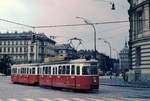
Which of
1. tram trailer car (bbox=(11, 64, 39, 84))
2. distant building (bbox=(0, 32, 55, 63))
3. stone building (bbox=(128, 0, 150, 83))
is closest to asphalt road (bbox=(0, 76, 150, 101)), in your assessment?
tram trailer car (bbox=(11, 64, 39, 84))

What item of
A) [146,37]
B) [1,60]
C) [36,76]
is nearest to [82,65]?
[36,76]

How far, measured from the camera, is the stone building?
1561 inches

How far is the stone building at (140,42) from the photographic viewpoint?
39656 mm

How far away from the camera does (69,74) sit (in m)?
26.9

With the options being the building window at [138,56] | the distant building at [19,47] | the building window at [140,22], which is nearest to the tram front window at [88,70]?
the building window at [138,56]

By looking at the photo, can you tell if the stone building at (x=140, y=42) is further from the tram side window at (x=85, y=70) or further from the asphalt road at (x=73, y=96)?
the tram side window at (x=85, y=70)

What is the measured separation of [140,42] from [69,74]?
681 inches

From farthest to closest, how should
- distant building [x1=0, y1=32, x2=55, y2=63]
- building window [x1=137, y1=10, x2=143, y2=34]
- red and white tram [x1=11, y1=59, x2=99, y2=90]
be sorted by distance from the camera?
distant building [x1=0, y1=32, x2=55, y2=63], building window [x1=137, y1=10, x2=143, y2=34], red and white tram [x1=11, y1=59, x2=99, y2=90]

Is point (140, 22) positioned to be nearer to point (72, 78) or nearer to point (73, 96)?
point (72, 78)

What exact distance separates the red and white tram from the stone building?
1346 cm

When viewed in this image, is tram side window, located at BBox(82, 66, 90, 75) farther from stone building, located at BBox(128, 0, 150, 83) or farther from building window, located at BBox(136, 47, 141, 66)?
building window, located at BBox(136, 47, 141, 66)

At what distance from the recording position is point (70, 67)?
26.9 meters

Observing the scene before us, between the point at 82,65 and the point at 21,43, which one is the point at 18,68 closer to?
the point at 82,65

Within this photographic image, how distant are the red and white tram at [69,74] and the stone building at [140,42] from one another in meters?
13.5
